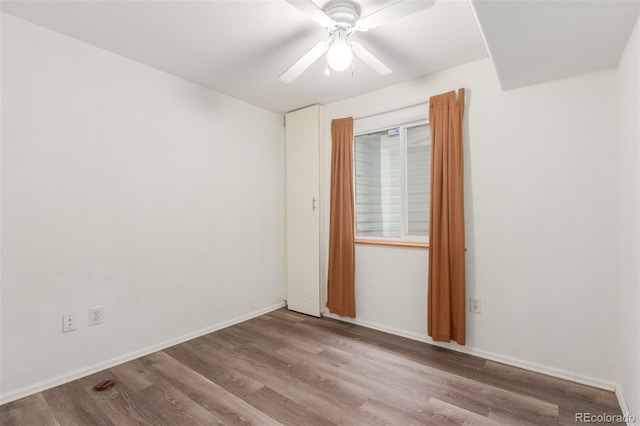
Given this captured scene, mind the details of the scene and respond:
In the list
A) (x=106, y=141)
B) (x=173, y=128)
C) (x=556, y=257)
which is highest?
(x=173, y=128)

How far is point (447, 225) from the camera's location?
2.47 meters

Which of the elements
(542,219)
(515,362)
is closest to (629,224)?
(542,219)

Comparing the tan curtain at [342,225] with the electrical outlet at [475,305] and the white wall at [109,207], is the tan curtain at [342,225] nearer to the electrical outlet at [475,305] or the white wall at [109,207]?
the white wall at [109,207]

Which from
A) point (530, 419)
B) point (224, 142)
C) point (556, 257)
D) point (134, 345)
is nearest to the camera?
point (530, 419)

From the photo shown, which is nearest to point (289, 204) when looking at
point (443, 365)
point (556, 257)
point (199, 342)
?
point (199, 342)

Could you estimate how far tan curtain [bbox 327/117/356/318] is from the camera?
314 cm

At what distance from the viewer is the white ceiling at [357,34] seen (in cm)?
146

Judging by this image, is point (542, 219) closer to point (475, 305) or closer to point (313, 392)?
point (475, 305)

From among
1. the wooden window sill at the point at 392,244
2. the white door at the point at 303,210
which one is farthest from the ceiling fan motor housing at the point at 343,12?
the wooden window sill at the point at 392,244

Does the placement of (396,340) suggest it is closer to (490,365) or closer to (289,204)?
(490,365)

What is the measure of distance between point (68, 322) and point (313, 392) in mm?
1749

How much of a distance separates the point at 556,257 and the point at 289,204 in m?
2.59

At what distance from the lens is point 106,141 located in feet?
7.47

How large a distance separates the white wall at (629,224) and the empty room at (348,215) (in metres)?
0.03
